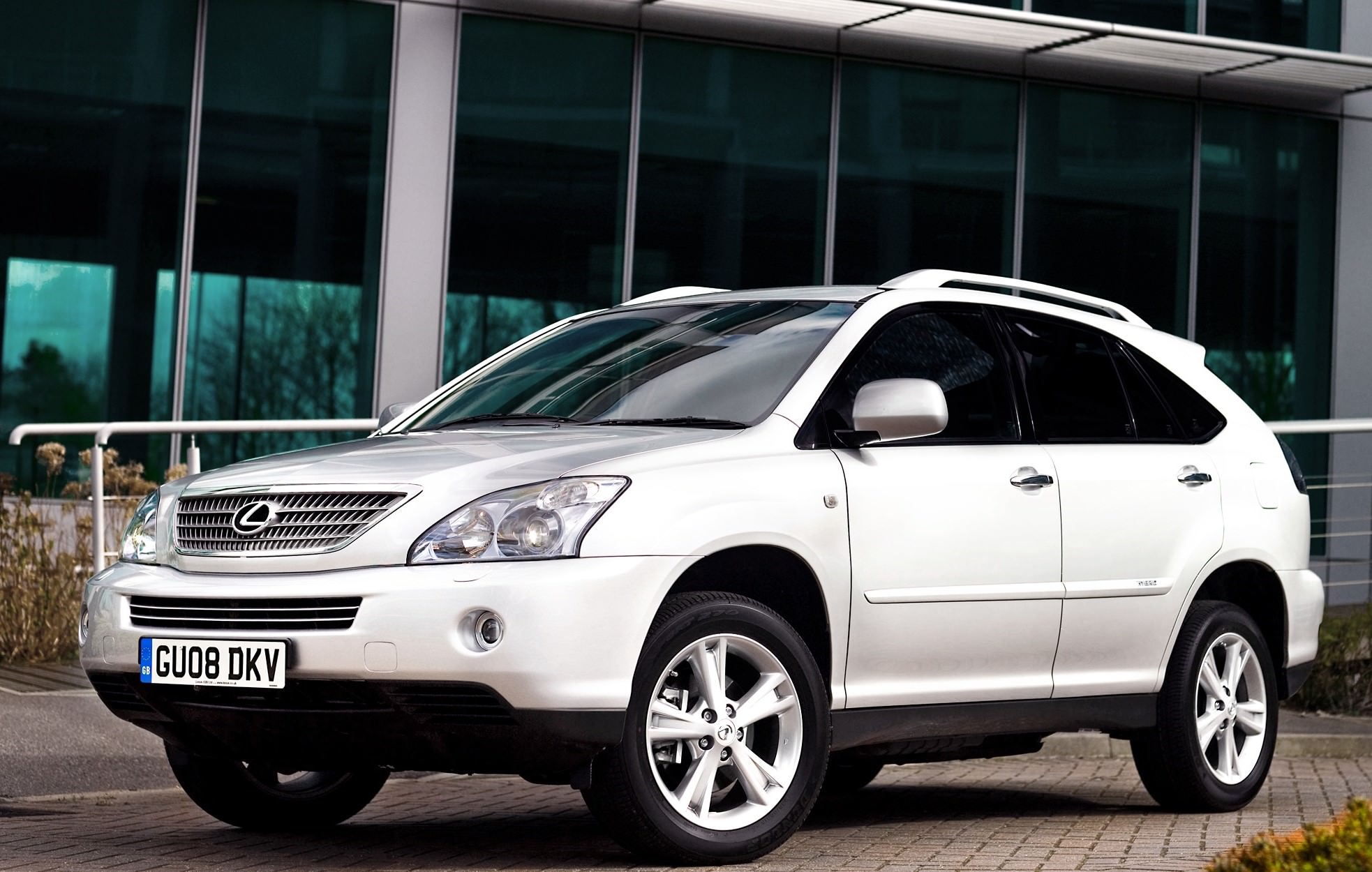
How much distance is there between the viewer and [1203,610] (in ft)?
23.5

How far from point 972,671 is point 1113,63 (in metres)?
12.5

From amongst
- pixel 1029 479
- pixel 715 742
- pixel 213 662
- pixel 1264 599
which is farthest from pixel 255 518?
pixel 1264 599

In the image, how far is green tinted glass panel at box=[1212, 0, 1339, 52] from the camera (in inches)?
725

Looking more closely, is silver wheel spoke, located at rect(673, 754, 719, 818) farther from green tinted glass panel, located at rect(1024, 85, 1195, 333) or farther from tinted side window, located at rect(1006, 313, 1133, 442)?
green tinted glass panel, located at rect(1024, 85, 1195, 333)

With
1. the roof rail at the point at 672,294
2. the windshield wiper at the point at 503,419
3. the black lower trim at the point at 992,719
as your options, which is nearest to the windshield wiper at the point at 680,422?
the windshield wiper at the point at 503,419

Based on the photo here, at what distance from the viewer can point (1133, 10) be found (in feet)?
58.8

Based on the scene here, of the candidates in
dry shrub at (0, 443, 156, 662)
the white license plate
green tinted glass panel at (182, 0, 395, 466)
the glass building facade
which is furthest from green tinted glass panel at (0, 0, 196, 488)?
the white license plate

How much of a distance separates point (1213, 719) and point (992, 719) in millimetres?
1218

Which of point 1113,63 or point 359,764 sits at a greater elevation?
point 1113,63

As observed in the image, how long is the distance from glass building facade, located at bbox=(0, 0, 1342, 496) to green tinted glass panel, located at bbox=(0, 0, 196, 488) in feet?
0.06

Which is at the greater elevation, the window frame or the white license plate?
the window frame

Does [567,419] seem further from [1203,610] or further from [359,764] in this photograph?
[1203,610]

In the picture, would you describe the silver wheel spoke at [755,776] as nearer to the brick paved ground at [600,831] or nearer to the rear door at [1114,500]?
the brick paved ground at [600,831]

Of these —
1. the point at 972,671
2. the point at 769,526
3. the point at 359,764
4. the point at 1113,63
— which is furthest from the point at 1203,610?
the point at 1113,63
